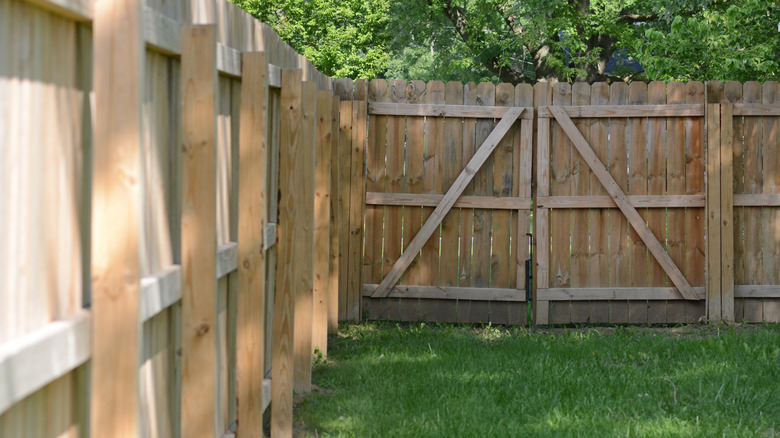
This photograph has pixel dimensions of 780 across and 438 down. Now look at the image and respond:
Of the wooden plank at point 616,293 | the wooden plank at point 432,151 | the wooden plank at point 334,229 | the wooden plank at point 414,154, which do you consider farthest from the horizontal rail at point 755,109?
the wooden plank at point 334,229

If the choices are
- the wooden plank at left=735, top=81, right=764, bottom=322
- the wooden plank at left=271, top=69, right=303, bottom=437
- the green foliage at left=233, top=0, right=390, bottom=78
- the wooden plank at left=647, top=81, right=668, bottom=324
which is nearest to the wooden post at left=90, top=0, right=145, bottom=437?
the wooden plank at left=271, top=69, right=303, bottom=437

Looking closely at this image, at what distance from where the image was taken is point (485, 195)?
782cm

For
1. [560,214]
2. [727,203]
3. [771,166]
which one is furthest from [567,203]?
[771,166]

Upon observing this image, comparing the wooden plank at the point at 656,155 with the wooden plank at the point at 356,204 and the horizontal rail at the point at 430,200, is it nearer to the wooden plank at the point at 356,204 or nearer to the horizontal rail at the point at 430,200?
the horizontal rail at the point at 430,200

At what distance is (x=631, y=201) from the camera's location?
7.73m

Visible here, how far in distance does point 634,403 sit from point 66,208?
3.90 meters

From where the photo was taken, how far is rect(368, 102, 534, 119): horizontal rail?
7.74m

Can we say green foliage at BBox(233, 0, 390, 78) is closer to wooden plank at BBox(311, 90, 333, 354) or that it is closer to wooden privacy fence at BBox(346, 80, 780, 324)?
wooden privacy fence at BBox(346, 80, 780, 324)

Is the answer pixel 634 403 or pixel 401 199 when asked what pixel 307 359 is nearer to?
pixel 634 403

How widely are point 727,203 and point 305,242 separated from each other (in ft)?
14.6

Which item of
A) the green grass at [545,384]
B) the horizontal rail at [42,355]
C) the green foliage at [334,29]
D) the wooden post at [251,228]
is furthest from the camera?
the green foliage at [334,29]

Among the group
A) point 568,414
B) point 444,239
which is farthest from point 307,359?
point 444,239

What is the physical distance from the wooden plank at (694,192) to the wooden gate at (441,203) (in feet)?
4.91

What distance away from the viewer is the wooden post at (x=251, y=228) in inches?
135
